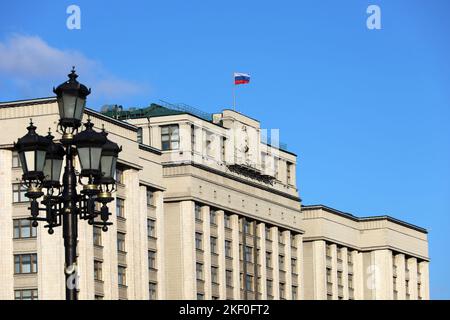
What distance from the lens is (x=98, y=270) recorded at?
3652 inches

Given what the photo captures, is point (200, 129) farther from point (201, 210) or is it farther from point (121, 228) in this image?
point (121, 228)

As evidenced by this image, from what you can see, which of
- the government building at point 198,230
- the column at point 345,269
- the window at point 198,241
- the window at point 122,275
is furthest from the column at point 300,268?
the window at point 122,275

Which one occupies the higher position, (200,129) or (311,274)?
(200,129)

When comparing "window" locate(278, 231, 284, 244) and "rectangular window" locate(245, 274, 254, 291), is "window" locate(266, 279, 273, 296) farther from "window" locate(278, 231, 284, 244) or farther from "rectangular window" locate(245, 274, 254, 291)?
"window" locate(278, 231, 284, 244)

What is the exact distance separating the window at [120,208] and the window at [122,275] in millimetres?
3431

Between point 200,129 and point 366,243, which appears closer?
point 200,129

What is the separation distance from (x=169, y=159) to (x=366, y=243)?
3293 centimetres

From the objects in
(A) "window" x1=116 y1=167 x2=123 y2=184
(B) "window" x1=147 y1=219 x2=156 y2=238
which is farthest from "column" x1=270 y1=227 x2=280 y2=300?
(A) "window" x1=116 y1=167 x2=123 y2=184

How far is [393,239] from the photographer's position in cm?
13538

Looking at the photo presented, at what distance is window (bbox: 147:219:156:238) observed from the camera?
100 metres

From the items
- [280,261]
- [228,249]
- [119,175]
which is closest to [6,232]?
[119,175]

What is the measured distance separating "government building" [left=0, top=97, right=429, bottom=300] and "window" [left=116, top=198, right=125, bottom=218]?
0.07m

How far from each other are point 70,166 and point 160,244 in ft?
228
